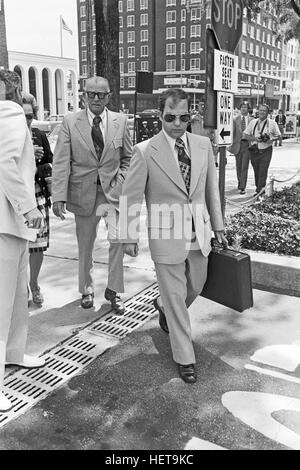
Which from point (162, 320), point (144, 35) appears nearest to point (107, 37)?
point (162, 320)

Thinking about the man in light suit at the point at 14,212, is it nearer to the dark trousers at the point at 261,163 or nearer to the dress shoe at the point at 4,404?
the dress shoe at the point at 4,404

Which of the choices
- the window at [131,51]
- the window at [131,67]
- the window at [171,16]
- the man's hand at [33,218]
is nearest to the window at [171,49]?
the window at [171,16]

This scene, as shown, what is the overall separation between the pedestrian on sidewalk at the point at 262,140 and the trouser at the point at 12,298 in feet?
24.8

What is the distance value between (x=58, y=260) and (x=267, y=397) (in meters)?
3.56

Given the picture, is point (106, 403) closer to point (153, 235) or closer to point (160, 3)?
point (153, 235)

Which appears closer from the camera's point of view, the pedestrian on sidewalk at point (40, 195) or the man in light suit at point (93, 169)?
the man in light suit at point (93, 169)

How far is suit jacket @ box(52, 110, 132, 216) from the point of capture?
14.9ft

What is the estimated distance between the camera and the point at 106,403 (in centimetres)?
327

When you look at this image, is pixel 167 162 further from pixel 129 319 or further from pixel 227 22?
pixel 227 22

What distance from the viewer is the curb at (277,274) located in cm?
514

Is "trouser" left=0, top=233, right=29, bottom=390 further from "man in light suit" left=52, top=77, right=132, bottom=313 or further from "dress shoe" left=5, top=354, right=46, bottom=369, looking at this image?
"man in light suit" left=52, top=77, right=132, bottom=313

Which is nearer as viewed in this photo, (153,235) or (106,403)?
(106,403)

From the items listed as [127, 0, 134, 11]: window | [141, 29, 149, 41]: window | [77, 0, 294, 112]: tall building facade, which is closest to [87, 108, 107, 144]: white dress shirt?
[77, 0, 294, 112]: tall building facade

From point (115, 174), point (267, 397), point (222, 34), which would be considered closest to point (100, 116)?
point (115, 174)
